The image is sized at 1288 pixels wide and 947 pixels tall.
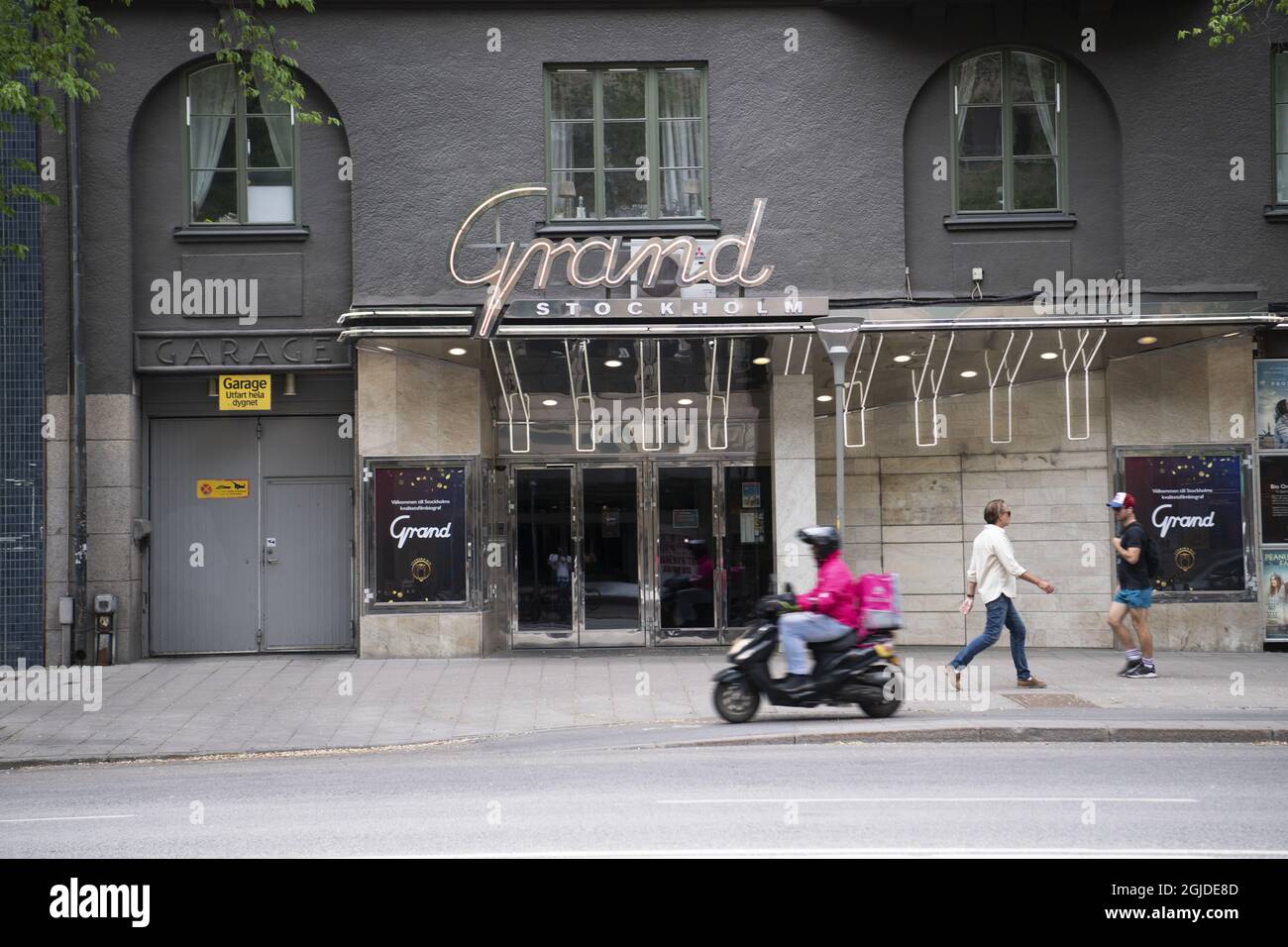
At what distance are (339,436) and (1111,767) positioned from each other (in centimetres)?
1075

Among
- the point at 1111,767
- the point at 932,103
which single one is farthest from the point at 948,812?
the point at 932,103

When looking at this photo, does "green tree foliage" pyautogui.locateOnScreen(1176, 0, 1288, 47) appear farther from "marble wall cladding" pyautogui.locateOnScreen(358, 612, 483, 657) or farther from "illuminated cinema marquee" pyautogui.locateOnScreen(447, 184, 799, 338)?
"marble wall cladding" pyautogui.locateOnScreen(358, 612, 483, 657)

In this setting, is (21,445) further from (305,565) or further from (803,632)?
(803,632)

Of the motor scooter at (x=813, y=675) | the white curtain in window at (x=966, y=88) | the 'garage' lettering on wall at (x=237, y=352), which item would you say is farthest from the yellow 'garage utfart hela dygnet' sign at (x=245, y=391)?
the white curtain in window at (x=966, y=88)

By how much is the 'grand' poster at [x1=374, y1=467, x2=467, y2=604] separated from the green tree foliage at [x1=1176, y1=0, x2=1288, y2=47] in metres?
9.80

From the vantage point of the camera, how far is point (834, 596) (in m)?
10.8

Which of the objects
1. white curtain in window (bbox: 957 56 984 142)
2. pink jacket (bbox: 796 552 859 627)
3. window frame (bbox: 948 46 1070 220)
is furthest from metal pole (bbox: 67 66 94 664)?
white curtain in window (bbox: 957 56 984 142)

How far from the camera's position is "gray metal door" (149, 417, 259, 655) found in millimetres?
16594

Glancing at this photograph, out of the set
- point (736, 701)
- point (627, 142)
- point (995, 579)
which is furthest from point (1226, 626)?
point (627, 142)

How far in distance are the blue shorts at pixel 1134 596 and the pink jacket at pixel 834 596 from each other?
4.05m

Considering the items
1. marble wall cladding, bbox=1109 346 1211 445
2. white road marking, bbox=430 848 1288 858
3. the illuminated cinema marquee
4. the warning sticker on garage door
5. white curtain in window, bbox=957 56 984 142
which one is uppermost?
white curtain in window, bbox=957 56 984 142

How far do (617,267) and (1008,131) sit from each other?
5159mm

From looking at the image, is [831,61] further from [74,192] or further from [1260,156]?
[74,192]

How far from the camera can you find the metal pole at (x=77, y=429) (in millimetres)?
15570
